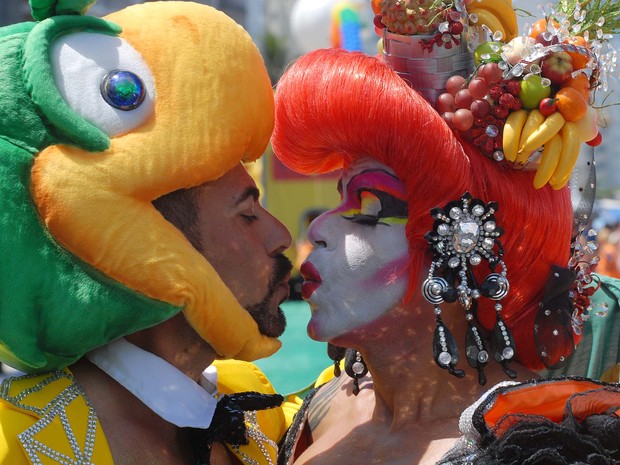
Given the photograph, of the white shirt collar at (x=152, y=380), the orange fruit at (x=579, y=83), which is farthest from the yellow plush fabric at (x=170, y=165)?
the orange fruit at (x=579, y=83)

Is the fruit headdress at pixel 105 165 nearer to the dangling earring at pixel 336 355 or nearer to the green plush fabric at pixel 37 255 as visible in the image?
the green plush fabric at pixel 37 255

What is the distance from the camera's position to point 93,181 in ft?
5.75

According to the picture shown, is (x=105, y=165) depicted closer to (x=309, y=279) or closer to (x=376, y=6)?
(x=309, y=279)

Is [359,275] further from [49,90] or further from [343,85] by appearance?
[49,90]

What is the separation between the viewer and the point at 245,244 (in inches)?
79.6

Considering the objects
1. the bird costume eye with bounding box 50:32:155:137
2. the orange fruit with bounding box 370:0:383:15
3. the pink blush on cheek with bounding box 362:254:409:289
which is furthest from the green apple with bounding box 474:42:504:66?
the bird costume eye with bounding box 50:32:155:137

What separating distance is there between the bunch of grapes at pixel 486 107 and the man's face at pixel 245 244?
Answer: 20.8 inches

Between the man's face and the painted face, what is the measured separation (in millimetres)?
119

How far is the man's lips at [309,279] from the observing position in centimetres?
222

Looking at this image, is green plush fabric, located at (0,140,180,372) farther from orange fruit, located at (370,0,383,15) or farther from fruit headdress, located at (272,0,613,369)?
orange fruit, located at (370,0,383,15)

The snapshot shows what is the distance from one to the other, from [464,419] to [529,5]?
4.18 feet

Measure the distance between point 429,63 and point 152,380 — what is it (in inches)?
41.5

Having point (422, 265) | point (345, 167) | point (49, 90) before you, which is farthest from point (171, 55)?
point (422, 265)

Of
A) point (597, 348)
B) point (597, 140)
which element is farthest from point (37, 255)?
point (597, 348)
